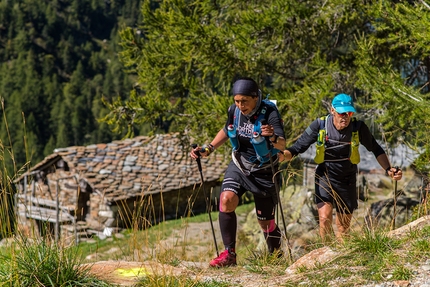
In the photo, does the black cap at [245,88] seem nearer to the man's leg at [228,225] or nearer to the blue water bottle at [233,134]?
the blue water bottle at [233,134]

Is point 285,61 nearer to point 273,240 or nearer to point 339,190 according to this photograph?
point 339,190

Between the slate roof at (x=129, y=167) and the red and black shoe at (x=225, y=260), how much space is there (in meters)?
18.3

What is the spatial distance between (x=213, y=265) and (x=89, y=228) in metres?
20.4

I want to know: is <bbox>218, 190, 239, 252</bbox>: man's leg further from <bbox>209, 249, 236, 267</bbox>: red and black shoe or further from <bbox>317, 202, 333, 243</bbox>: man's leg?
<bbox>317, 202, 333, 243</bbox>: man's leg

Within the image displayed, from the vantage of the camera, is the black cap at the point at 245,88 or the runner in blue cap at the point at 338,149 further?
the runner in blue cap at the point at 338,149

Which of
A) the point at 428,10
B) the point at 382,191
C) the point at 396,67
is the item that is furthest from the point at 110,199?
the point at 428,10

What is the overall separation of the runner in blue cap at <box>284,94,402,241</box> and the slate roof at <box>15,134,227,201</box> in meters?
18.2

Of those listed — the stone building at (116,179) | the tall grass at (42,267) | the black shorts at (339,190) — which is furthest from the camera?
the stone building at (116,179)

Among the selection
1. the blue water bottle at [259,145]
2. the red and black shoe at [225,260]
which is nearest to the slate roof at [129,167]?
the red and black shoe at [225,260]

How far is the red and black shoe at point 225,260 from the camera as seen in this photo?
15.1 feet

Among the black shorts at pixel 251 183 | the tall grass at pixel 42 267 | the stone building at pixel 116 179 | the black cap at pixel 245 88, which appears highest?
the black cap at pixel 245 88

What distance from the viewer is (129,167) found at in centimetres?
2580

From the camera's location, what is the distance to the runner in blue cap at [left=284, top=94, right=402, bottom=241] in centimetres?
484

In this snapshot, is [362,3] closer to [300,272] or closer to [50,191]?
[300,272]
